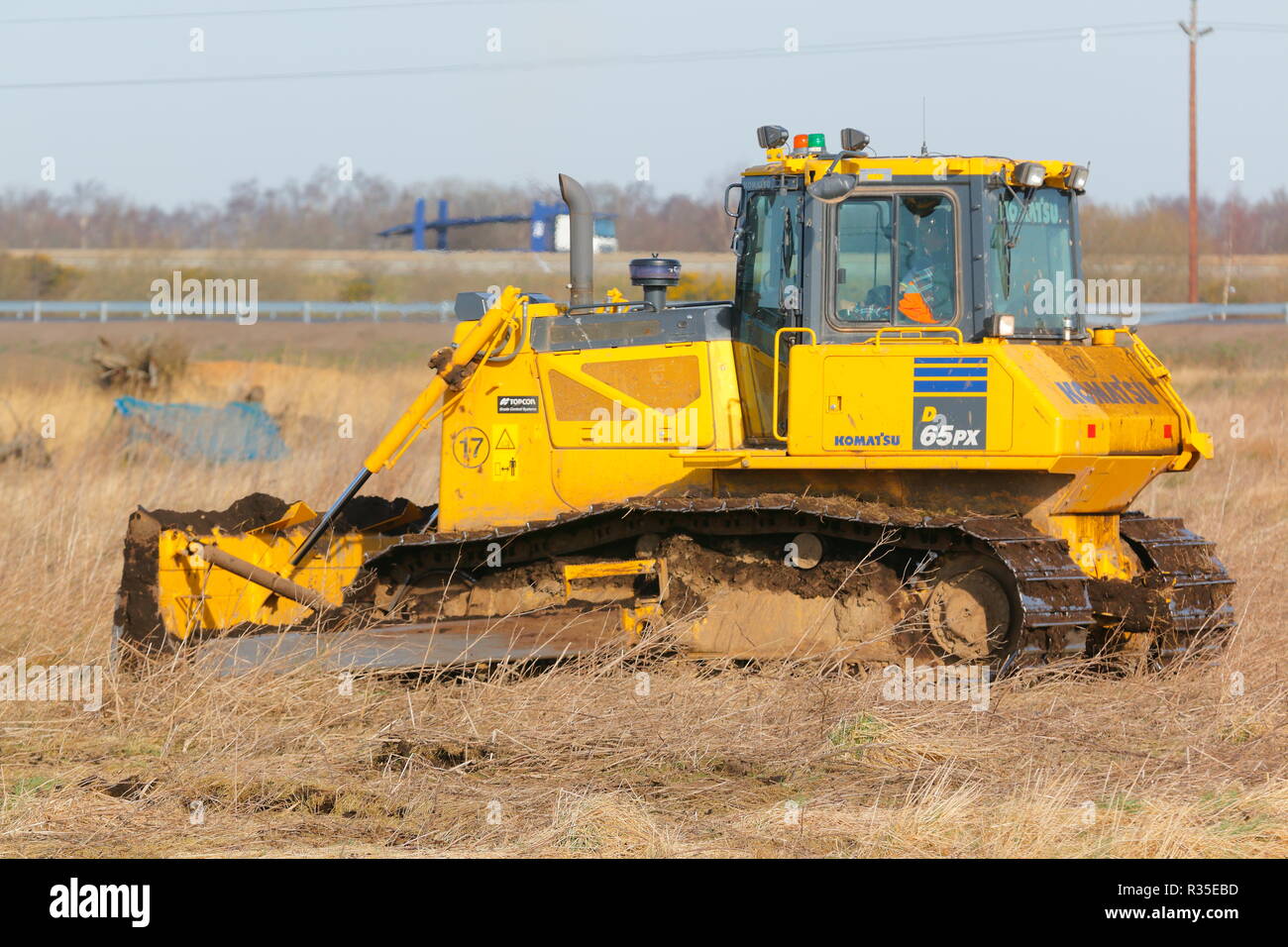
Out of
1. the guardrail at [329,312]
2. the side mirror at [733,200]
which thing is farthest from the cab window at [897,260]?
the guardrail at [329,312]

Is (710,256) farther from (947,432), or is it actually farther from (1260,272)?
(1260,272)

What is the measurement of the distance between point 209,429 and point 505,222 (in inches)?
187

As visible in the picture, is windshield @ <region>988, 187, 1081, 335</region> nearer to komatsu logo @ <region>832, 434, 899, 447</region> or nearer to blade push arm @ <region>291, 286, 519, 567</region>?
komatsu logo @ <region>832, 434, 899, 447</region>

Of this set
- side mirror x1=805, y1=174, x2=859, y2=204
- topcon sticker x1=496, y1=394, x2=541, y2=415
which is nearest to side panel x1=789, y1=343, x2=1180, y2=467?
side mirror x1=805, y1=174, x2=859, y2=204

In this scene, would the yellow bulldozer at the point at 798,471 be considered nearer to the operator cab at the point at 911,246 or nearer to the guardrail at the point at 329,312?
the operator cab at the point at 911,246

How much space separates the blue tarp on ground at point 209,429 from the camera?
709 inches

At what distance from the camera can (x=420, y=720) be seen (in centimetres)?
775

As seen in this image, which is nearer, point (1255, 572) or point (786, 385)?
point (786, 385)

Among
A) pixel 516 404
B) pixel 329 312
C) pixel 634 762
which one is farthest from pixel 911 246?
pixel 329 312

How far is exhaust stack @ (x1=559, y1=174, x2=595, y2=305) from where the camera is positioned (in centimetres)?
1016

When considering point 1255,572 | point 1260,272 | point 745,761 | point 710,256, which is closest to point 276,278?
point 710,256

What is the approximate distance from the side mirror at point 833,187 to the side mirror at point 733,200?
845mm
